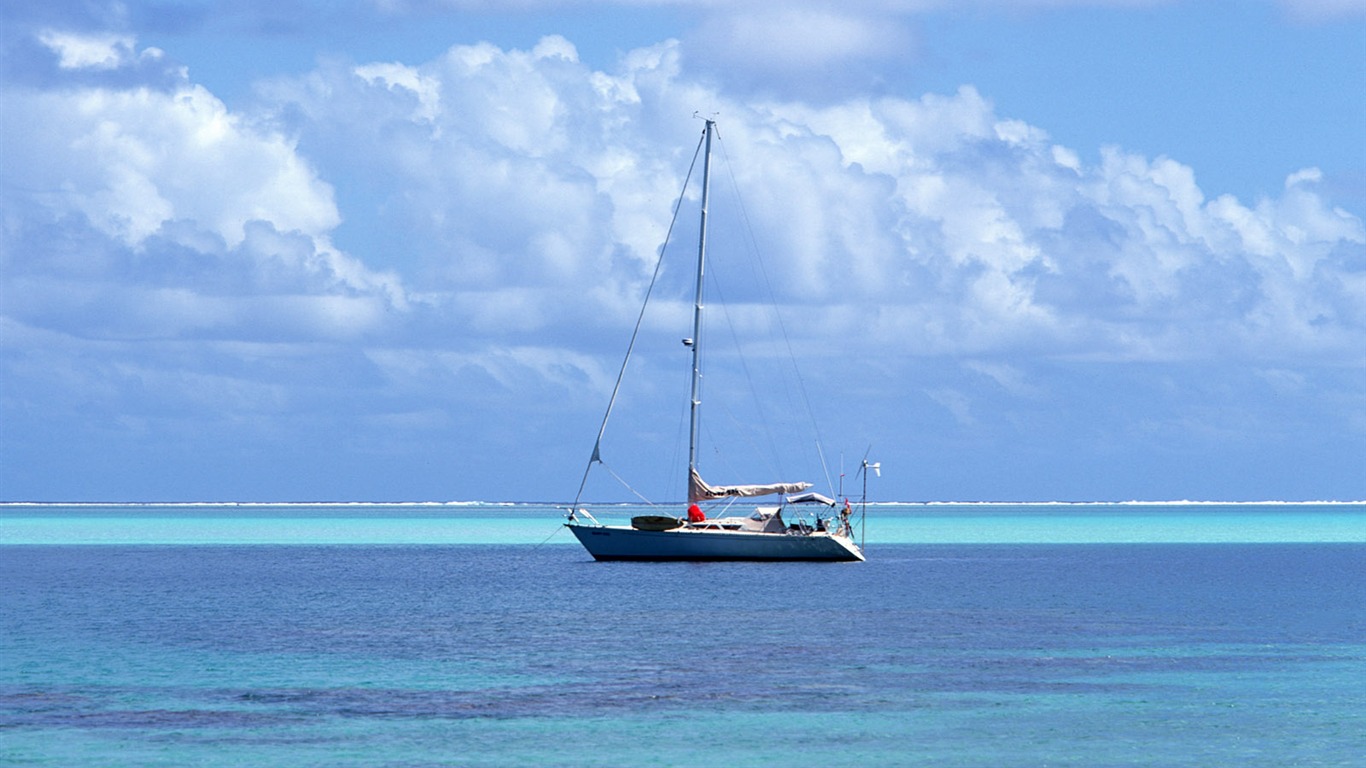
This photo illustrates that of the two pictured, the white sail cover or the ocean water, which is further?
the white sail cover

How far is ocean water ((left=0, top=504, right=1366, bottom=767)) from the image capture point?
3275cm

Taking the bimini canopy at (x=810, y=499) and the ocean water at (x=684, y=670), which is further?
the bimini canopy at (x=810, y=499)

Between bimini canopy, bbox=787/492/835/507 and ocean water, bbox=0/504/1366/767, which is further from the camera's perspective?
bimini canopy, bbox=787/492/835/507

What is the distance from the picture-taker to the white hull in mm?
85938

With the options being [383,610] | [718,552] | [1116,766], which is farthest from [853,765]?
[718,552]

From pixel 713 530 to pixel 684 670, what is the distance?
42.1m

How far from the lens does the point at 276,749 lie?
32.2 meters

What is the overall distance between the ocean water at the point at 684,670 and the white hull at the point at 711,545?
1285 millimetres

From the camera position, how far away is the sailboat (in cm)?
8631

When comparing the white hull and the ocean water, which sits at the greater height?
the white hull

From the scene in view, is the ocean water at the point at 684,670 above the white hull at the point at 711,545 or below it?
below

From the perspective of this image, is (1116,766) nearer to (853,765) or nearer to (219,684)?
(853,765)

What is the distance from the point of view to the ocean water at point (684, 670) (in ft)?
107

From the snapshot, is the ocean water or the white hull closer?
the ocean water
